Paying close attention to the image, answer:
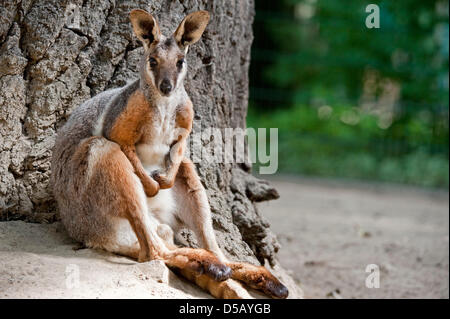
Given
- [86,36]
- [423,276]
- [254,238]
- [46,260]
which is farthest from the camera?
[423,276]

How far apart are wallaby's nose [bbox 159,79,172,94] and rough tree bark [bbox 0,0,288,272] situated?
1119mm

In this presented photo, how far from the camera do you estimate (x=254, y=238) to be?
203 inches

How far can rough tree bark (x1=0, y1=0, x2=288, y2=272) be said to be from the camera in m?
4.52

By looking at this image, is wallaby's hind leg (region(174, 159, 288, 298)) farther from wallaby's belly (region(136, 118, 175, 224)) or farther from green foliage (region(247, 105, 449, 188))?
green foliage (region(247, 105, 449, 188))

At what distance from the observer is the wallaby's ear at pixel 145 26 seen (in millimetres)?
3816

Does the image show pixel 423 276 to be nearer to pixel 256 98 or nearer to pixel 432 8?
pixel 256 98

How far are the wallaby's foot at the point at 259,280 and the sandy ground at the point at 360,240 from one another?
2130 mm

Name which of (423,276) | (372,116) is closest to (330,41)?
(372,116)

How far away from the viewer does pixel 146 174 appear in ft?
13.3

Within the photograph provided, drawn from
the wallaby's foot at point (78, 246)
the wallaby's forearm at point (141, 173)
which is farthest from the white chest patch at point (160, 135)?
the wallaby's foot at point (78, 246)

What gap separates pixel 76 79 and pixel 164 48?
1.13 meters

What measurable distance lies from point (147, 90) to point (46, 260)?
126 centimetres

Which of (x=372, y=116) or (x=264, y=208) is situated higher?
(x=372, y=116)

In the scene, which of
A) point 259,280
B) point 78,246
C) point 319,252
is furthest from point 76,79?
point 319,252
